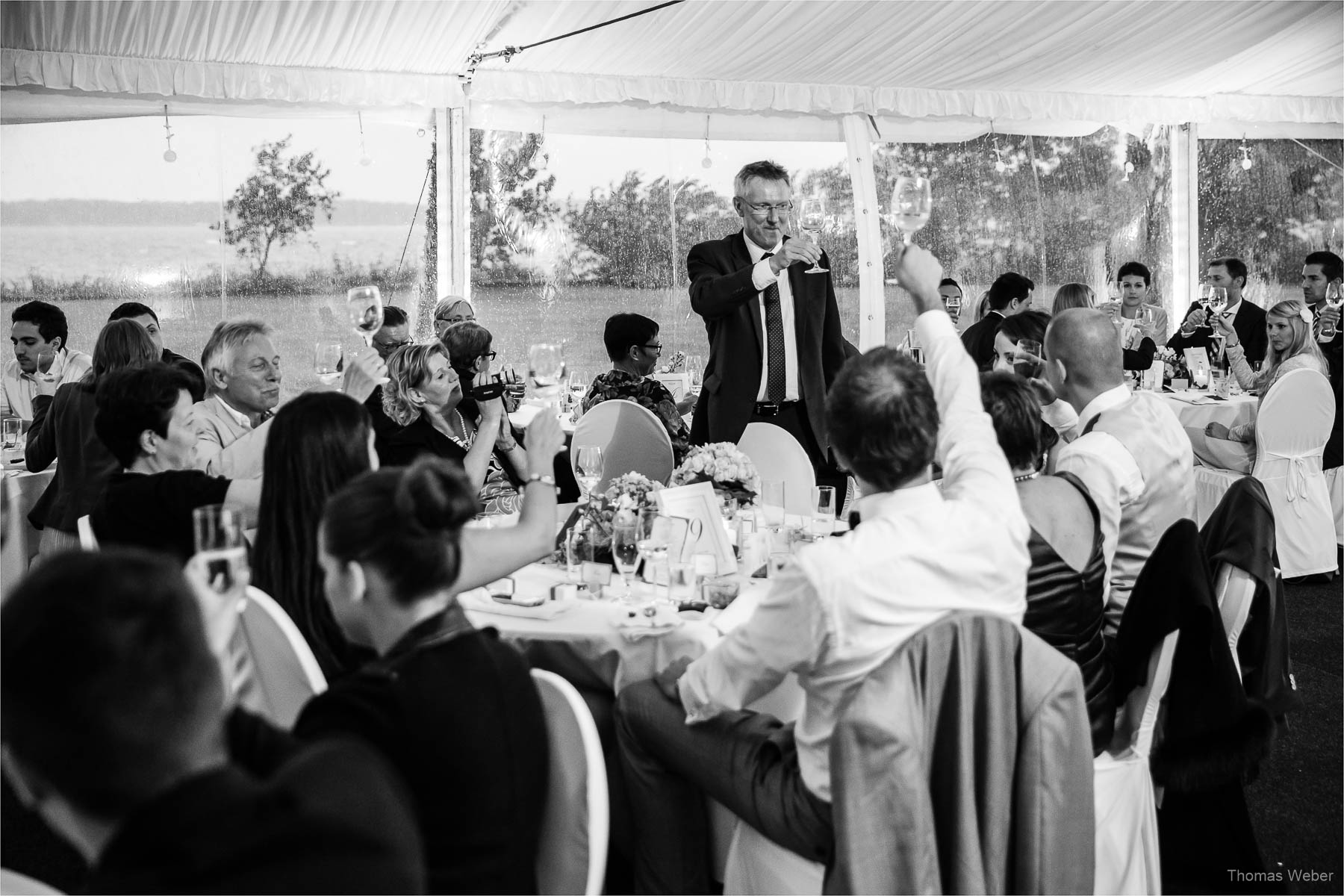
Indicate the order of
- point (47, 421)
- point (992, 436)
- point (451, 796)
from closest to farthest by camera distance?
point (451, 796) < point (992, 436) < point (47, 421)

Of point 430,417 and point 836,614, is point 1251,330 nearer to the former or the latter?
point 430,417

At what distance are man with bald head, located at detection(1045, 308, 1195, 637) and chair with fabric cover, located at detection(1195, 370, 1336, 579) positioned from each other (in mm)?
2755

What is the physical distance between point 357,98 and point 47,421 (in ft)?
11.6

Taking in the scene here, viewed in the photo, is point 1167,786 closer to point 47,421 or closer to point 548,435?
point 548,435

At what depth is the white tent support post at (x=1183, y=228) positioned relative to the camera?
422 inches

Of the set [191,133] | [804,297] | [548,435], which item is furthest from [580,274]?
[548,435]

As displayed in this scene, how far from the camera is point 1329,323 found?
6.45 meters

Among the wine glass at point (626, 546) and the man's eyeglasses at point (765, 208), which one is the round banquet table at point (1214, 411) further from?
the wine glass at point (626, 546)

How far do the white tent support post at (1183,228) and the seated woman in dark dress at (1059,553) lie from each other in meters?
8.78

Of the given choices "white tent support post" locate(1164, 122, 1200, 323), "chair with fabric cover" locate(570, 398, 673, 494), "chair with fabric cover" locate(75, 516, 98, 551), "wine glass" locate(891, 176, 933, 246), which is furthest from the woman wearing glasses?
"white tent support post" locate(1164, 122, 1200, 323)

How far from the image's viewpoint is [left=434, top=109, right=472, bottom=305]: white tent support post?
326 inches

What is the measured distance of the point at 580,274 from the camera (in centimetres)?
945

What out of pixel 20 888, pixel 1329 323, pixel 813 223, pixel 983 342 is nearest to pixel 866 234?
pixel 983 342

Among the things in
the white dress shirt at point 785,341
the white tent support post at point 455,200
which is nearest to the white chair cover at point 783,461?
the white dress shirt at point 785,341
